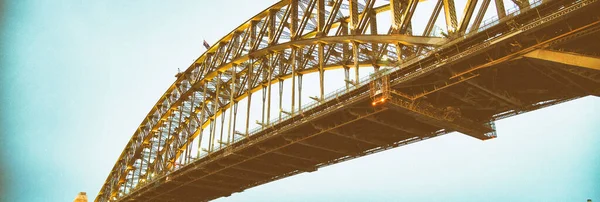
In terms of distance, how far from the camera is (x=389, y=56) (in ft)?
151

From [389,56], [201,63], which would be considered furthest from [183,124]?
[389,56]

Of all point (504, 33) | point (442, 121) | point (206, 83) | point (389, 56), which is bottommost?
point (442, 121)

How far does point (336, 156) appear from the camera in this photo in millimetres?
48781

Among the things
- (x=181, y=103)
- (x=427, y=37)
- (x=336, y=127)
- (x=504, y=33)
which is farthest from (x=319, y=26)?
(x=181, y=103)

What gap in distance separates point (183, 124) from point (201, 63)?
10.8 metres

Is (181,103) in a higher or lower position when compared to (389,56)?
higher

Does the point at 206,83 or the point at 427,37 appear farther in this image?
the point at 206,83

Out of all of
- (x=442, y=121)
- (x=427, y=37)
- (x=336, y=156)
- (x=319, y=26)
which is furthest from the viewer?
(x=336, y=156)

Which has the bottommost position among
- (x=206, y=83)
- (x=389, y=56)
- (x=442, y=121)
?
(x=442, y=121)

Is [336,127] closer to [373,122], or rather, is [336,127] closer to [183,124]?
[373,122]

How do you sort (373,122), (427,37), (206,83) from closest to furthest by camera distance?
(427,37) < (373,122) < (206,83)

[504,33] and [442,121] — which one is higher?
[504,33]

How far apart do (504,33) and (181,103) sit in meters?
51.9

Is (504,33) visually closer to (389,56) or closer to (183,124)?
(389,56)
